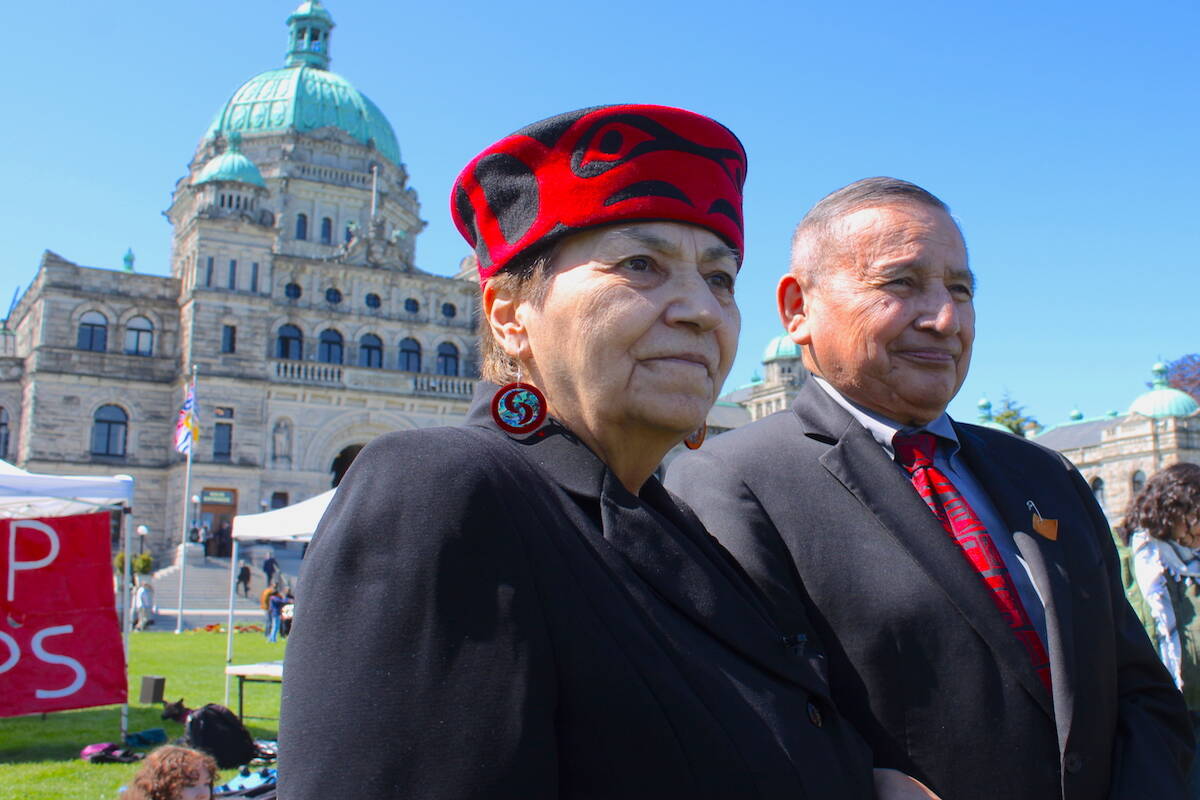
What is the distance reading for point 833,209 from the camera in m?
2.88

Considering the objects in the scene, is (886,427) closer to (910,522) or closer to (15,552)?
(910,522)

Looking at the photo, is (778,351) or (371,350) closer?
(371,350)

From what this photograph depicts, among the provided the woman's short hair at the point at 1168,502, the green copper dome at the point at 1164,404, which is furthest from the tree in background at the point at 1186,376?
the woman's short hair at the point at 1168,502

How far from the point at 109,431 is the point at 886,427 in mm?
39752

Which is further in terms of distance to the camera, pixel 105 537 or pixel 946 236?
pixel 105 537

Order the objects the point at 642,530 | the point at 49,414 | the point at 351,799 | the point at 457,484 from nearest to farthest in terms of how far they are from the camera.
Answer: the point at 351,799 → the point at 457,484 → the point at 642,530 → the point at 49,414

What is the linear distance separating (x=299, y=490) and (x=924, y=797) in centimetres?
3705

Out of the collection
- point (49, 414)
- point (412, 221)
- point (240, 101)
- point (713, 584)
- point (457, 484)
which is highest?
point (240, 101)

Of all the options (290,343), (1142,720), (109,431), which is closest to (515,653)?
(1142,720)

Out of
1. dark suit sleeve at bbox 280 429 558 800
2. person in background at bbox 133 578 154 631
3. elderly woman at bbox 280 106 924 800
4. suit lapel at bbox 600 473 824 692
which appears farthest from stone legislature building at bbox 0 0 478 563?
dark suit sleeve at bbox 280 429 558 800

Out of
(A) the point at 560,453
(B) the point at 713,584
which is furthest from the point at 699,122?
(B) the point at 713,584

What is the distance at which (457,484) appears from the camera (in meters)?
1.48

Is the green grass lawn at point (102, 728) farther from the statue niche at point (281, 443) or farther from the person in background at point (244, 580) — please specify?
the statue niche at point (281, 443)

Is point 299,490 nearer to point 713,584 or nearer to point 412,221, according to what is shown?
point 412,221
